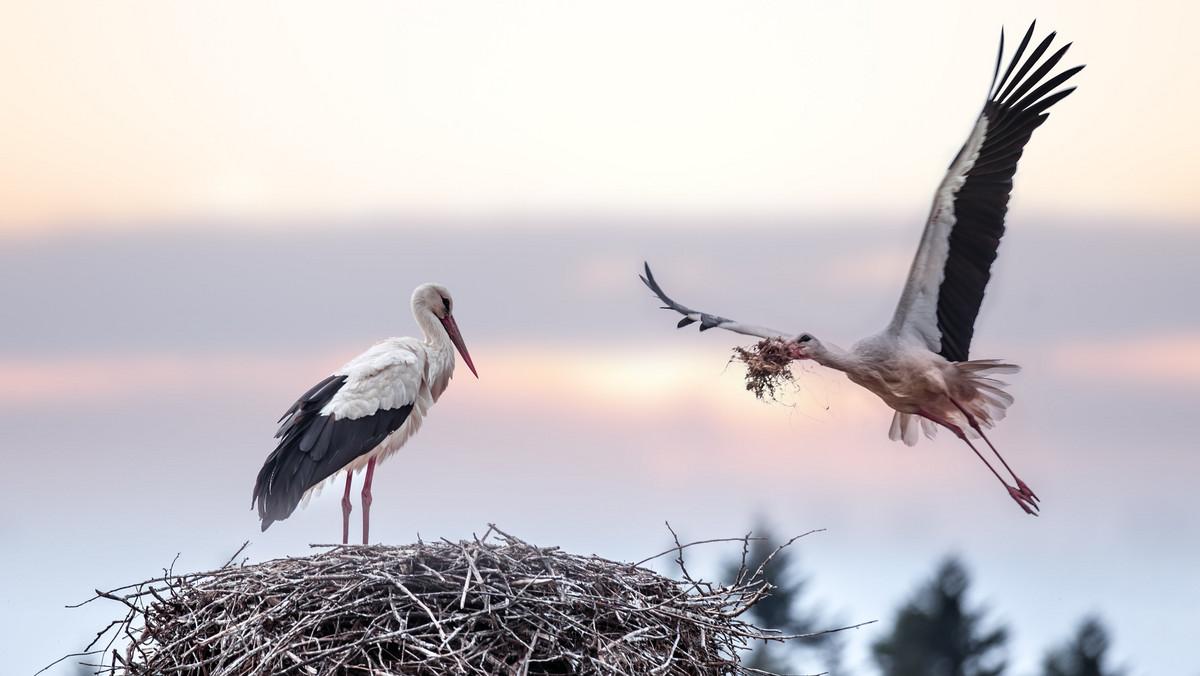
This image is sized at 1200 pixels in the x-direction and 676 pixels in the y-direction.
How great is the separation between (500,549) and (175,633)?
1.03 meters

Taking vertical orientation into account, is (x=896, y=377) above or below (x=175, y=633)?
above

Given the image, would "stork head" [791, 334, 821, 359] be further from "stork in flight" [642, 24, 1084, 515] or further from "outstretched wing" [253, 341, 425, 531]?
"outstretched wing" [253, 341, 425, 531]

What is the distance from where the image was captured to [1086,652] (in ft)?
71.0

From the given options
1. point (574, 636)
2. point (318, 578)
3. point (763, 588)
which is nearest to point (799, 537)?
point (763, 588)

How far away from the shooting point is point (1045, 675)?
2211cm

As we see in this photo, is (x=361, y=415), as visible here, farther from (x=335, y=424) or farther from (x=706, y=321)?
(x=706, y=321)

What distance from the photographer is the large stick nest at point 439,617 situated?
Result: 358cm

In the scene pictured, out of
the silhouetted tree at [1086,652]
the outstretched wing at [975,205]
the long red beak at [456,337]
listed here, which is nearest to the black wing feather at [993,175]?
the outstretched wing at [975,205]

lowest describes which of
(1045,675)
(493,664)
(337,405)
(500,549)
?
(1045,675)

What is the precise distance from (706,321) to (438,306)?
1.31 meters

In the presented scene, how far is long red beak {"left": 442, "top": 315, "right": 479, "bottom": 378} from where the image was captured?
6078 mm

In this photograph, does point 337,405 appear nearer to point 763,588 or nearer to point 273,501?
point 273,501

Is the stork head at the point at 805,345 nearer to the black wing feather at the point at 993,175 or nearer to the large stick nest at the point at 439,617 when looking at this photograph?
the black wing feather at the point at 993,175

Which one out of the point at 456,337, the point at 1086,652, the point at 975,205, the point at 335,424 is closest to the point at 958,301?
the point at 975,205
